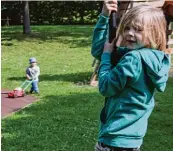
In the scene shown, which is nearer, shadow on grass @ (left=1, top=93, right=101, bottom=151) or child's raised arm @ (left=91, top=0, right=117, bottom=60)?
child's raised arm @ (left=91, top=0, right=117, bottom=60)

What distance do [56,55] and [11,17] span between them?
13.6m

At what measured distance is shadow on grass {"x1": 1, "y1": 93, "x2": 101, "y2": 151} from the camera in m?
5.29

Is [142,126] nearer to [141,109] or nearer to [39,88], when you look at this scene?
[141,109]

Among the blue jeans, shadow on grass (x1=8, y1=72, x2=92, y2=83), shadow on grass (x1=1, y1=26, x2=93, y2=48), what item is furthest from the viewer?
shadow on grass (x1=1, y1=26, x2=93, y2=48)

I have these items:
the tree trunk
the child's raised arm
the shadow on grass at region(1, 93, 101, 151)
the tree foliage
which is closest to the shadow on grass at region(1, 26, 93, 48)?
the tree trunk

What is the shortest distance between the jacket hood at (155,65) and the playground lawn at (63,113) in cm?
280

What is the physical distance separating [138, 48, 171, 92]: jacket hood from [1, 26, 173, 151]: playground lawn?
2.80 m

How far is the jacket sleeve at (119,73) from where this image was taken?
2289mm

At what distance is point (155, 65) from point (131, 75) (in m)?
0.15

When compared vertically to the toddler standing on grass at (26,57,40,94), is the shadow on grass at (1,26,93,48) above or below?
below

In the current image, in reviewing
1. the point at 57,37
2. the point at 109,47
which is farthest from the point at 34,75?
the point at 57,37

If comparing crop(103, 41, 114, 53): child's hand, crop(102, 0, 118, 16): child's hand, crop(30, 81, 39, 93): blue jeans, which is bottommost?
crop(30, 81, 39, 93): blue jeans

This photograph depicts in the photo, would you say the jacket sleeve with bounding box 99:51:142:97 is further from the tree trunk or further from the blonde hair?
the tree trunk

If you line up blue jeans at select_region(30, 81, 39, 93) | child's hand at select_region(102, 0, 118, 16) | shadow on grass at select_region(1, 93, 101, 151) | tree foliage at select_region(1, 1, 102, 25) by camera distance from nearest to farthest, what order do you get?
child's hand at select_region(102, 0, 118, 16), shadow on grass at select_region(1, 93, 101, 151), blue jeans at select_region(30, 81, 39, 93), tree foliage at select_region(1, 1, 102, 25)
